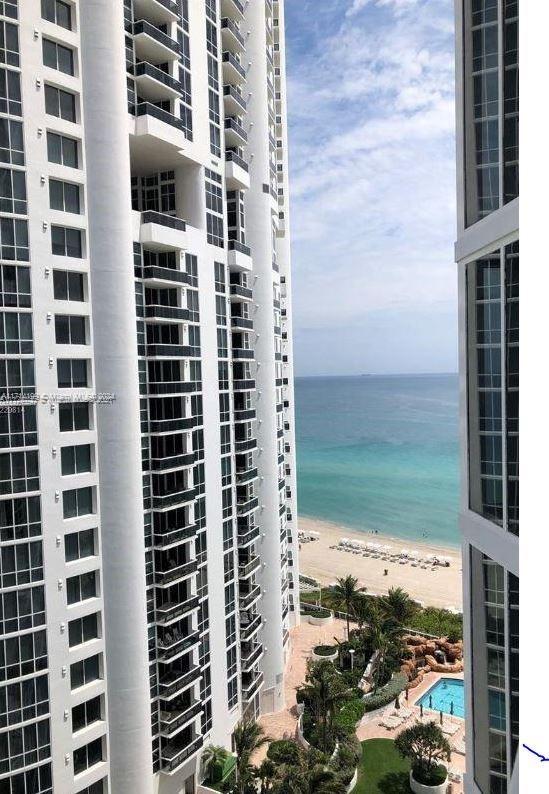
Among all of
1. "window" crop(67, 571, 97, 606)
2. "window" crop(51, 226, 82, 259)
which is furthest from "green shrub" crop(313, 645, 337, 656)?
"window" crop(51, 226, 82, 259)

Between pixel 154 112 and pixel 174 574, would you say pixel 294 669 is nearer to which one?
pixel 174 574

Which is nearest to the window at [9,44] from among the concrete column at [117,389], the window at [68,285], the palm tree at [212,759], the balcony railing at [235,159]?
the concrete column at [117,389]

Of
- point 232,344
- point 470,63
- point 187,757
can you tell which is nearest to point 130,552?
point 187,757

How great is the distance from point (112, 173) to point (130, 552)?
10.3m

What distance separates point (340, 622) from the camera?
33812 mm

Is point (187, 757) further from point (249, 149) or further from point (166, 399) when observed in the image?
point (249, 149)

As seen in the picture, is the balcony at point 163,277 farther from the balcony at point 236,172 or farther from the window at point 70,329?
the balcony at point 236,172

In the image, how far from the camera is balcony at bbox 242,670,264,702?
22.2m

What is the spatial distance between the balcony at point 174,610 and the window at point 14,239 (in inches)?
422

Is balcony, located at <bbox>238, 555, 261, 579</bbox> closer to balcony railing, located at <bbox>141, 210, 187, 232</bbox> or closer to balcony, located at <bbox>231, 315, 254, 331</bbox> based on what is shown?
balcony, located at <bbox>231, 315, 254, 331</bbox>

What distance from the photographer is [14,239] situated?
46.5ft

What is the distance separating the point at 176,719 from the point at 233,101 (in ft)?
69.8

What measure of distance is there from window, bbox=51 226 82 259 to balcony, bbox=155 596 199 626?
1054cm

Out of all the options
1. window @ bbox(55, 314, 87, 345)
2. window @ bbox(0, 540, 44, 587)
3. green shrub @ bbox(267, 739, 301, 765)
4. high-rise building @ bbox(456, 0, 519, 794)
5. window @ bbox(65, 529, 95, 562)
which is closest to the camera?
high-rise building @ bbox(456, 0, 519, 794)
